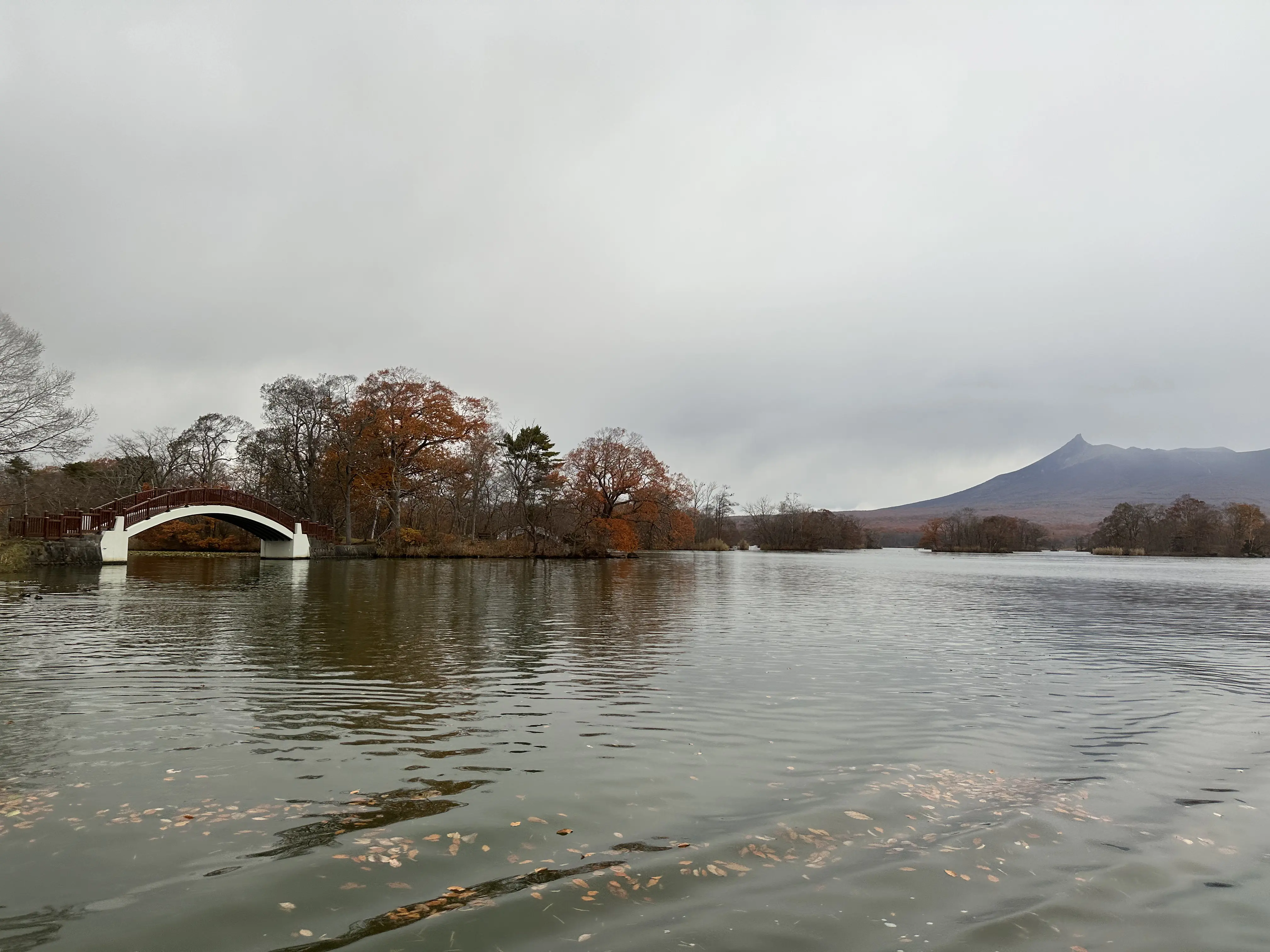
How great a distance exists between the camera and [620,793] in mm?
5984

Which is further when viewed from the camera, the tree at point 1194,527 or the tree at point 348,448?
the tree at point 1194,527

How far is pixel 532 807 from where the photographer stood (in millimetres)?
5586

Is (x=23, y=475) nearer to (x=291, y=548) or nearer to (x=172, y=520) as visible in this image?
(x=172, y=520)

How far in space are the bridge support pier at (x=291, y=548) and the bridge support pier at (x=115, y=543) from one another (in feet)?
38.5

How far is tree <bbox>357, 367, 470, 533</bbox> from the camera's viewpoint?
169 ft

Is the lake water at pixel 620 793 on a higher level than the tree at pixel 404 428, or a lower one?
lower

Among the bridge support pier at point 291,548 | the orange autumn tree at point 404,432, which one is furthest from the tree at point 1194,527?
the bridge support pier at point 291,548

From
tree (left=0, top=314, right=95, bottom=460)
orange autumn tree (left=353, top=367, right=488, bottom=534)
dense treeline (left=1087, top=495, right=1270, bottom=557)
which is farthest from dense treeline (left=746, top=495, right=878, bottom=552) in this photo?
tree (left=0, top=314, right=95, bottom=460)

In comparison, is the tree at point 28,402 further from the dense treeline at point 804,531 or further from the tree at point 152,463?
the dense treeline at point 804,531

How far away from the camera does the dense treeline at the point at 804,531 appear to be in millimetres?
119000

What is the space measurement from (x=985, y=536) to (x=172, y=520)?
395ft

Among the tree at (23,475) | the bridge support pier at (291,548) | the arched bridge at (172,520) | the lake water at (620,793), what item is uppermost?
the tree at (23,475)

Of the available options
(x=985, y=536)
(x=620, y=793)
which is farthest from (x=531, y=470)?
(x=985, y=536)

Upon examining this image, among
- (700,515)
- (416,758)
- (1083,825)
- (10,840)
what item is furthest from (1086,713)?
(700,515)
